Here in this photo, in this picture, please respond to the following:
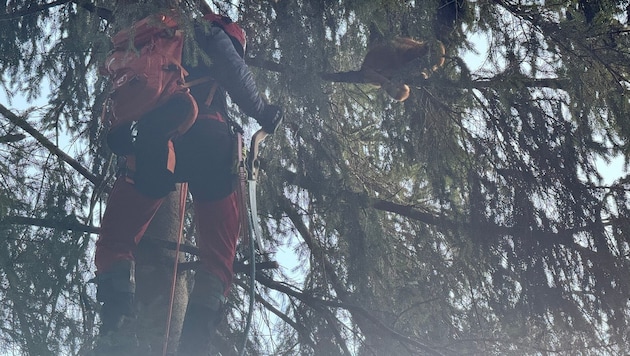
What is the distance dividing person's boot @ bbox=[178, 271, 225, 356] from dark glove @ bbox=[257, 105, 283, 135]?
874mm

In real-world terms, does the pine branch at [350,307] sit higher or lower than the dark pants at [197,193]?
lower

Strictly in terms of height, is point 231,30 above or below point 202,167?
above

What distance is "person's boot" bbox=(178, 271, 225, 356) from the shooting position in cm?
423

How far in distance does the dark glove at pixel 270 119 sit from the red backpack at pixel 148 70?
494 millimetres

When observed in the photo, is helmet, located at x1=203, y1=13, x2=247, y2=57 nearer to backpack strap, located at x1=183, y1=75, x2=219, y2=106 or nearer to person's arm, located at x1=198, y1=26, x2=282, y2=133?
person's arm, located at x1=198, y1=26, x2=282, y2=133

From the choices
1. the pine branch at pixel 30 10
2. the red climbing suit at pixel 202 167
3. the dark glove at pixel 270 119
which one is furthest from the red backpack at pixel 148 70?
the pine branch at pixel 30 10

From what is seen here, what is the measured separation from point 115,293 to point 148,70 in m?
1.11

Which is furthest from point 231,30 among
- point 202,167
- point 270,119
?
point 202,167

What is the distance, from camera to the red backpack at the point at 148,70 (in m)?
4.12

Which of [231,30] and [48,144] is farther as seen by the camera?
[48,144]

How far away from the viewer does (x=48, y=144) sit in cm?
527

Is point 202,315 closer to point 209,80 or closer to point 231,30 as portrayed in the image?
point 209,80

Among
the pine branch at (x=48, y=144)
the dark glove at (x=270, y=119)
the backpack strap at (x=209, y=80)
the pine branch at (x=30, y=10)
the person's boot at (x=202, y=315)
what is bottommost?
the person's boot at (x=202, y=315)

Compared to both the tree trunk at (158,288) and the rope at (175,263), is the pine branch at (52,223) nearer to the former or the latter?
the tree trunk at (158,288)
